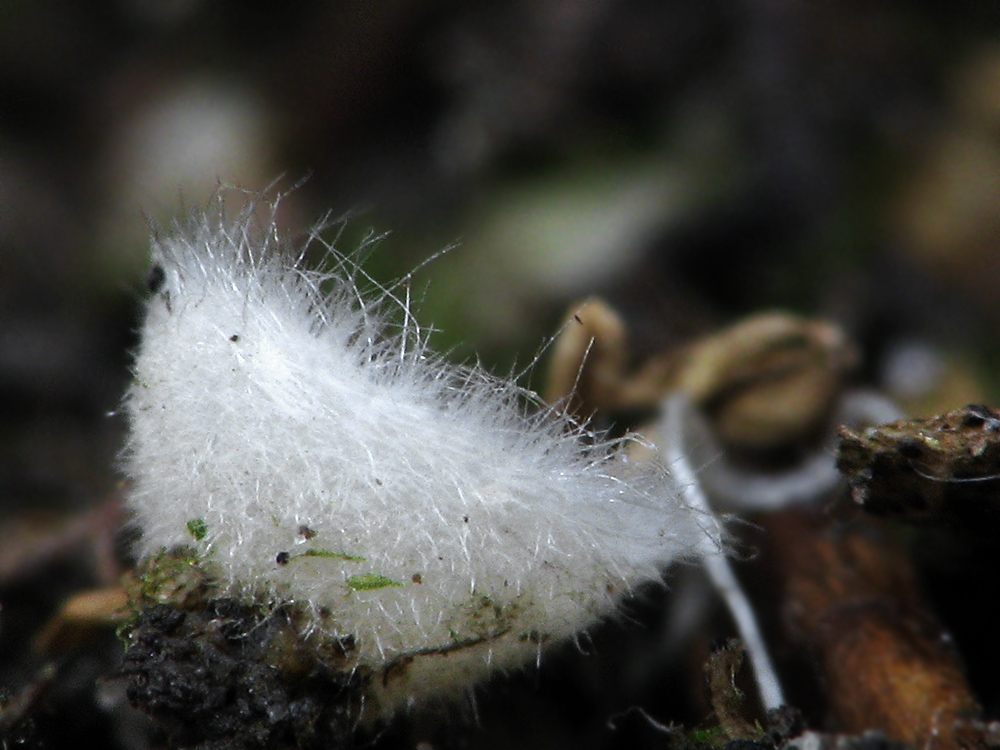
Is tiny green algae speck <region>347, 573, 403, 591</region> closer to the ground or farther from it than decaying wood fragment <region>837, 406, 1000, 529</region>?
farther from it

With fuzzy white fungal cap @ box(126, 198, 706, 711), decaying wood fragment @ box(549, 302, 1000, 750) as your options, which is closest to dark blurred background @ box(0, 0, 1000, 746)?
decaying wood fragment @ box(549, 302, 1000, 750)

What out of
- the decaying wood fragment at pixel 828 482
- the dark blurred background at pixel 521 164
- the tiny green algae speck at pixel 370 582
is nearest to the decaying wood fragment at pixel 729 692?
the decaying wood fragment at pixel 828 482

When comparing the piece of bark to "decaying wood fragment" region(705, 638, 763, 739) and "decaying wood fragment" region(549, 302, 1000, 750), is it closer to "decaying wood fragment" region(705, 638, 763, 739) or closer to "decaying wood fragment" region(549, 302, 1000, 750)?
"decaying wood fragment" region(549, 302, 1000, 750)

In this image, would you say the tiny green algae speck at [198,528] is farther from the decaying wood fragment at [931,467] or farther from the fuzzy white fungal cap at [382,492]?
the decaying wood fragment at [931,467]

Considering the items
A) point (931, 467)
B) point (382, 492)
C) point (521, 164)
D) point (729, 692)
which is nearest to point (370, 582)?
point (382, 492)

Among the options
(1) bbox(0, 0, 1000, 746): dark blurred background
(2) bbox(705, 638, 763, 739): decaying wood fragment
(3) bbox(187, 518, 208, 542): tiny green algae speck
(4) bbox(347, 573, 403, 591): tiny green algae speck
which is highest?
(1) bbox(0, 0, 1000, 746): dark blurred background

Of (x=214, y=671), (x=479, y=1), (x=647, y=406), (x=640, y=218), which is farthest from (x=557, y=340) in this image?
(x=479, y=1)
